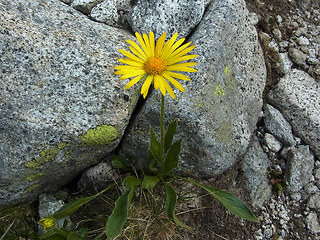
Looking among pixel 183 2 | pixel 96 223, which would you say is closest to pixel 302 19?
pixel 183 2

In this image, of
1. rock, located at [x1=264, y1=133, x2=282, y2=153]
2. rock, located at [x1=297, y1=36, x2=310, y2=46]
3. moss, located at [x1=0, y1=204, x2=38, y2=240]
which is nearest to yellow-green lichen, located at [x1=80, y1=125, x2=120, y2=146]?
moss, located at [x1=0, y1=204, x2=38, y2=240]

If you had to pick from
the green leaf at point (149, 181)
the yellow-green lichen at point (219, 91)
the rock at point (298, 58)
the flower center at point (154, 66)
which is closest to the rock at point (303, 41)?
the rock at point (298, 58)

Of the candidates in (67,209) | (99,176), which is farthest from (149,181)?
(67,209)

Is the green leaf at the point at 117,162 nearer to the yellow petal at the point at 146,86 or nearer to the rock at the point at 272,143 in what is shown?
the yellow petal at the point at 146,86

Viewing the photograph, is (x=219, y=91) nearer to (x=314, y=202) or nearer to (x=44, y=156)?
(x=314, y=202)

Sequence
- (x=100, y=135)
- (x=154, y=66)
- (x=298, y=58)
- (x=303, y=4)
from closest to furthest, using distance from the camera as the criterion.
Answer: (x=154, y=66), (x=100, y=135), (x=298, y=58), (x=303, y=4)

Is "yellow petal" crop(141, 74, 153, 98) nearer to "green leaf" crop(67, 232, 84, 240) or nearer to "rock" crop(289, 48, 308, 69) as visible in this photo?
"green leaf" crop(67, 232, 84, 240)
